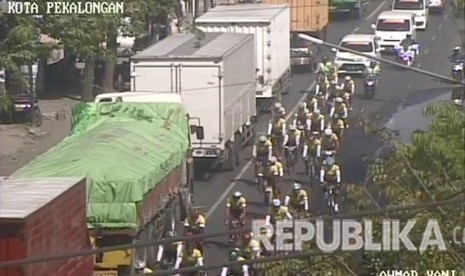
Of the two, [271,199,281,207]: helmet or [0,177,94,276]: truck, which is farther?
[271,199,281,207]: helmet

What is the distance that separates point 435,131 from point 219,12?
34.3 feet

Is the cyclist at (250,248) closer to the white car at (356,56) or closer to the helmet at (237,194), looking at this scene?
the helmet at (237,194)

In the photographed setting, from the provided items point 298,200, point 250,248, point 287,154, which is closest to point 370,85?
point 287,154

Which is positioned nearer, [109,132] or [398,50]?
[109,132]

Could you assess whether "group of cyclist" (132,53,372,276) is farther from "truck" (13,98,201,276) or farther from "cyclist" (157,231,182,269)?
"truck" (13,98,201,276)

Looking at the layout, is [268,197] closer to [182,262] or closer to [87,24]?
[182,262]

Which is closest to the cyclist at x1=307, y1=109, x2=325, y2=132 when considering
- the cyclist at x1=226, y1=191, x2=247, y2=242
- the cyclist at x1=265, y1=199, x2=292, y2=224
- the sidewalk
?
the cyclist at x1=226, y1=191, x2=247, y2=242

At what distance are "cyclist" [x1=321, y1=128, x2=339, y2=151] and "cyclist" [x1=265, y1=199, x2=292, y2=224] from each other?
1.80 metres

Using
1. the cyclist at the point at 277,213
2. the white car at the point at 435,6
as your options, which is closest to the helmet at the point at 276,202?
the cyclist at the point at 277,213

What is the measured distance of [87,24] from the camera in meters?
16.9

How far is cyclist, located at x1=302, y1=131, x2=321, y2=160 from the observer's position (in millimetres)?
14195

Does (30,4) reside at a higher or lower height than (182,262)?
higher

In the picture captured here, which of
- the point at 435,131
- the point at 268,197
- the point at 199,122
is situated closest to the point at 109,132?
the point at 268,197

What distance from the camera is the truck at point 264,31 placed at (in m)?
19.3
